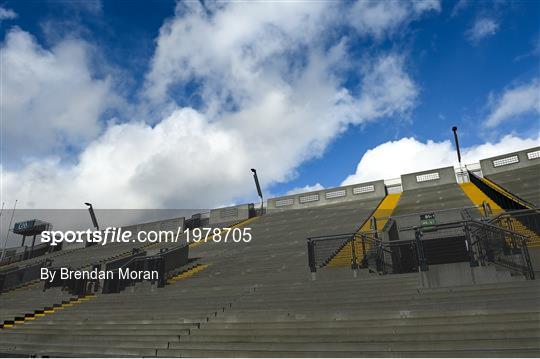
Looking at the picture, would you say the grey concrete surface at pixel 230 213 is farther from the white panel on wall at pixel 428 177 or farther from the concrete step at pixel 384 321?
the concrete step at pixel 384 321

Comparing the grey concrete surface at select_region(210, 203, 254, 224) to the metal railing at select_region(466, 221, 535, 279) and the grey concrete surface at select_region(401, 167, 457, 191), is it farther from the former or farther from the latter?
the metal railing at select_region(466, 221, 535, 279)

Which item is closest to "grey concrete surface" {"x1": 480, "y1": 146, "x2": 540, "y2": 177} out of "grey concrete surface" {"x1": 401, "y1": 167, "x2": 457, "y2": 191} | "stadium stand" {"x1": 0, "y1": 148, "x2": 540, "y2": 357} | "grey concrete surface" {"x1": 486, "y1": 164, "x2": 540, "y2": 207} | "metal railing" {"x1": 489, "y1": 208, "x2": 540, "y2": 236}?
"grey concrete surface" {"x1": 486, "y1": 164, "x2": 540, "y2": 207}

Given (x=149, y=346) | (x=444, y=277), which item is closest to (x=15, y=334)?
(x=149, y=346)

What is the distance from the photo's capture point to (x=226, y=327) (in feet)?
26.1

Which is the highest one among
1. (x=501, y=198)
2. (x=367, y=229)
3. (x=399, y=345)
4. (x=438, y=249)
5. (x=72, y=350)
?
(x=501, y=198)

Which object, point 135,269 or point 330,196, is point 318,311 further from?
point 330,196

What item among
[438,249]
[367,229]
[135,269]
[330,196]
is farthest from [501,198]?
[135,269]

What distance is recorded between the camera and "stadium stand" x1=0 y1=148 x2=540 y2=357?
6.02m

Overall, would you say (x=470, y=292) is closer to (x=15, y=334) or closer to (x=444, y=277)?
(x=444, y=277)

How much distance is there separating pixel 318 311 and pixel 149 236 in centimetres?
3045

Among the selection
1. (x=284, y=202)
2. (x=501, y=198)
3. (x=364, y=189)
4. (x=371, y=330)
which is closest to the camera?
(x=371, y=330)

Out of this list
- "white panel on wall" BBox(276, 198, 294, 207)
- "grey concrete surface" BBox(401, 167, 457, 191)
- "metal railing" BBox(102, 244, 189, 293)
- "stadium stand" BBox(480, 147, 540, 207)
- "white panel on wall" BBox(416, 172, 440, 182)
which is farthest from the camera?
"white panel on wall" BBox(276, 198, 294, 207)

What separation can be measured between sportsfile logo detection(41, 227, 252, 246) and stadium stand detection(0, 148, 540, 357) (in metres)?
9.22

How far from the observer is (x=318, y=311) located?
A: 7598mm
